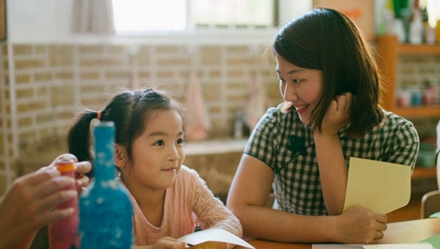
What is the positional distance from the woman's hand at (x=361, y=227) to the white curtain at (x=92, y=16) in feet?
7.18

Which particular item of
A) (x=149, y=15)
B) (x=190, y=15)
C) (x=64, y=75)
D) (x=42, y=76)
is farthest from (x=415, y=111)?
(x=42, y=76)

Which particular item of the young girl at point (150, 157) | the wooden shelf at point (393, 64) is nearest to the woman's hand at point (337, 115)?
the young girl at point (150, 157)

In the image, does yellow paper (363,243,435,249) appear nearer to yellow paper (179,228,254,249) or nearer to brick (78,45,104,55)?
yellow paper (179,228,254,249)

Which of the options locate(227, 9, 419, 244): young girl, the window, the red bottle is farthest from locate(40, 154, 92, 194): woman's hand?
the window

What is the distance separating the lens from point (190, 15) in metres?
3.41

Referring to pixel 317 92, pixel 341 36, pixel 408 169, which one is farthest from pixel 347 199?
pixel 341 36

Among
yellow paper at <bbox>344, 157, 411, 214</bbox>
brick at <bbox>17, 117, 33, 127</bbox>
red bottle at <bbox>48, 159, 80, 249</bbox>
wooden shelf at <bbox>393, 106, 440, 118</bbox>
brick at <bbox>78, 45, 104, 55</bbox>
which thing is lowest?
wooden shelf at <bbox>393, 106, 440, 118</bbox>

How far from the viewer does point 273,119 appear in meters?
1.55

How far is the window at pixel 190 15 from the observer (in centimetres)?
330

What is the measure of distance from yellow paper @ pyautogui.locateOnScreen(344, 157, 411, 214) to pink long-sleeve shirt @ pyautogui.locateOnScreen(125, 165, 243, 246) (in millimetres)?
299

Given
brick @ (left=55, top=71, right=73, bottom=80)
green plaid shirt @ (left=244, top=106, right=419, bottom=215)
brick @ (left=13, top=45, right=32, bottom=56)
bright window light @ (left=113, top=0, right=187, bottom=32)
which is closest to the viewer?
green plaid shirt @ (left=244, top=106, right=419, bottom=215)

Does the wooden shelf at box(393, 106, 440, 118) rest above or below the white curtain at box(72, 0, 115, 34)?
below

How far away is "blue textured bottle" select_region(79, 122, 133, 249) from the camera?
73 centimetres

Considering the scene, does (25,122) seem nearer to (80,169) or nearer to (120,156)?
(120,156)
